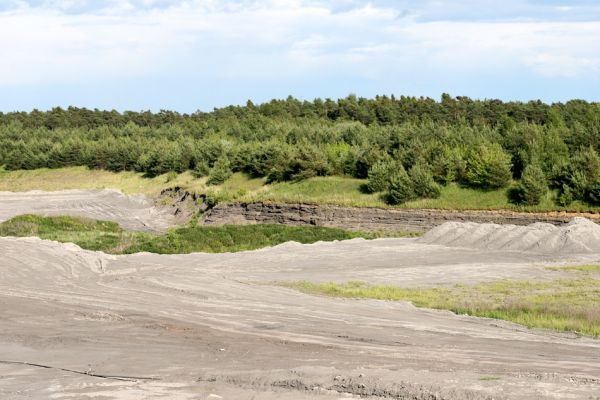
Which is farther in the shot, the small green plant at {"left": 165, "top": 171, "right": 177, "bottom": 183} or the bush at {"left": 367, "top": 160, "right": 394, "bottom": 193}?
the small green plant at {"left": 165, "top": 171, "right": 177, "bottom": 183}

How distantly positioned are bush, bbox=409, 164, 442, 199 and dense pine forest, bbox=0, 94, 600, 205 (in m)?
0.08

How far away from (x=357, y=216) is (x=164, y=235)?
16.5 meters

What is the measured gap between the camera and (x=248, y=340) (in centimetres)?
2275

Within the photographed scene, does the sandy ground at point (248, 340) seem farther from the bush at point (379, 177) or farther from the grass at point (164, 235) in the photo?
the bush at point (379, 177)

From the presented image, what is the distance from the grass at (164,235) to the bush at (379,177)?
788 centimetres

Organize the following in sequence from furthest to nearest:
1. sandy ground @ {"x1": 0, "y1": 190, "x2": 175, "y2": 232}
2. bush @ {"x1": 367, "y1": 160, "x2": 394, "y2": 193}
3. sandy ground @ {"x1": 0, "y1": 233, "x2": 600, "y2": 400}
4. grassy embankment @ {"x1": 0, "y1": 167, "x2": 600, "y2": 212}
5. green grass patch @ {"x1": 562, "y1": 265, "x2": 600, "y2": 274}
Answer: sandy ground @ {"x1": 0, "y1": 190, "x2": 175, "y2": 232} → bush @ {"x1": 367, "y1": 160, "x2": 394, "y2": 193} → grassy embankment @ {"x1": 0, "y1": 167, "x2": 600, "y2": 212} → green grass patch @ {"x1": 562, "y1": 265, "x2": 600, "y2": 274} → sandy ground @ {"x1": 0, "y1": 233, "x2": 600, "y2": 400}

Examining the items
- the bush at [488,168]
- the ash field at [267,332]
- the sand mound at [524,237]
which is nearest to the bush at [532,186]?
the bush at [488,168]

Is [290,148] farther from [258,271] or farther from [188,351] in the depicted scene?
[188,351]

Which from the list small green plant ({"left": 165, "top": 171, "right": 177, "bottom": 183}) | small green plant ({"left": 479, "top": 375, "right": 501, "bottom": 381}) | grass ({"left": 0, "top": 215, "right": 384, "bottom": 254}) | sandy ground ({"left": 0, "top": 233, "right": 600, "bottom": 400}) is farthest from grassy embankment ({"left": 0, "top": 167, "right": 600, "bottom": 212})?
small green plant ({"left": 479, "top": 375, "right": 501, "bottom": 381})

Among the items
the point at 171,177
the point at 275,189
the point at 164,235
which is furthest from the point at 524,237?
the point at 171,177

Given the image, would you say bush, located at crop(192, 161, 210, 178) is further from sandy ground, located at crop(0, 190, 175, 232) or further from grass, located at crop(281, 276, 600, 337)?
grass, located at crop(281, 276, 600, 337)

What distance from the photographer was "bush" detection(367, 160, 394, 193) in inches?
2856

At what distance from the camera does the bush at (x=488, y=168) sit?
67.2 m

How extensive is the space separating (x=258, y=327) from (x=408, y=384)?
8926 mm
